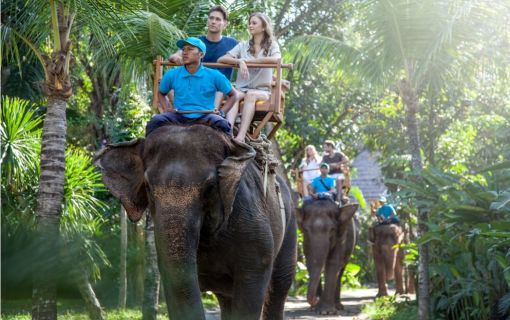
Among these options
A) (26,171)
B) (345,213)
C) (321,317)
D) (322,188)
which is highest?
(322,188)

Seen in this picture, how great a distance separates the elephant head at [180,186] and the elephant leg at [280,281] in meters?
2.45

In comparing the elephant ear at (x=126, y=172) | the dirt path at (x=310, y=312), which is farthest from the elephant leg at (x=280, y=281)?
the dirt path at (x=310, y=312)

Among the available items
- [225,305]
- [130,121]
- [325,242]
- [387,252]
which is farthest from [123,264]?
[387,252]

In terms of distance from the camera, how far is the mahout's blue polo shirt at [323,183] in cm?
1664

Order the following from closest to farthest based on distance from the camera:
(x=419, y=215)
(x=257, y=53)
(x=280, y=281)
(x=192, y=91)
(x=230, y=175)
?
1. (x=230, y=175)
2. (x=192, y=91)
3. (x=257, y=53)
4. (x=280, y=281)
5. (x=419, y=215)

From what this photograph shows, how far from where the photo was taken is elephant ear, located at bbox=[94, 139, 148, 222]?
5910 millimetres

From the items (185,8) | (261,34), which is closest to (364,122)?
(185,8)

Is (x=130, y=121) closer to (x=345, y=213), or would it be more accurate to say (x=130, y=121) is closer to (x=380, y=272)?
(x=345, y=213)

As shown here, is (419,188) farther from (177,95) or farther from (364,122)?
(364,122)

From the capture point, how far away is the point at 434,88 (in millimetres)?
15453

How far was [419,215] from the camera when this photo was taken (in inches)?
553

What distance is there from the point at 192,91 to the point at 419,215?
8.74 metres

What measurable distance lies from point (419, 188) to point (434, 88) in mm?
3667

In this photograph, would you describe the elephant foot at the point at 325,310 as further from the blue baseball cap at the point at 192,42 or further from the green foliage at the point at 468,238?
the blue baseball cap at the point at 192,42
